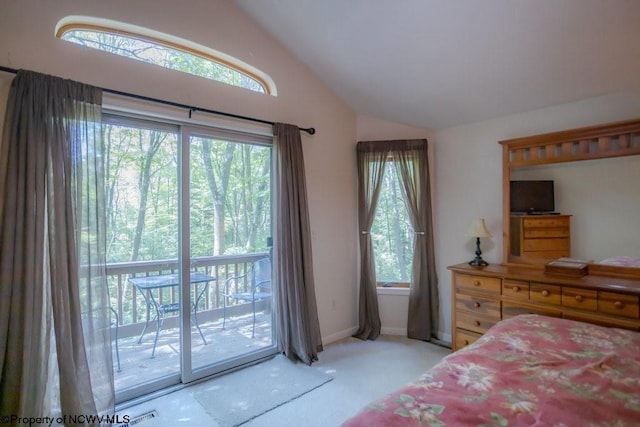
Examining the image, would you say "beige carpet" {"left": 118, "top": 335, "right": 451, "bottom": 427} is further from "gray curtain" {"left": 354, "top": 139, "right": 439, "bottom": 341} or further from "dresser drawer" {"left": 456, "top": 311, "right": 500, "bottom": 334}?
"dresser drawer" {"left": 456, "top": 311, "right": 500, "bottom": 334}

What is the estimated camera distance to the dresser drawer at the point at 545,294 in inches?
A: 92.8

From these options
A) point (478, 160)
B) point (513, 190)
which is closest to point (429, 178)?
point (478, 160)

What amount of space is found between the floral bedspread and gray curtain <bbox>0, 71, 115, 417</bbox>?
1863 mm

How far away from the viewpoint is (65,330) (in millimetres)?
1924

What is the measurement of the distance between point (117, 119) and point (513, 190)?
341 cm

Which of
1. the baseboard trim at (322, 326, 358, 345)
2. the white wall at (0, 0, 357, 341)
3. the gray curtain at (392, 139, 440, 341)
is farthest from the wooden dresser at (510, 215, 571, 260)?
the baseboard trim at (322, 326, 358, 345)

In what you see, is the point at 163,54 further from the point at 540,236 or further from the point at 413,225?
the point at 540,236

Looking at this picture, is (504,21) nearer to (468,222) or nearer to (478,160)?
(478,160)

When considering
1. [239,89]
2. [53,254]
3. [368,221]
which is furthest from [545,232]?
[53,254]

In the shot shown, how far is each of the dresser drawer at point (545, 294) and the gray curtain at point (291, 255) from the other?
1892mm

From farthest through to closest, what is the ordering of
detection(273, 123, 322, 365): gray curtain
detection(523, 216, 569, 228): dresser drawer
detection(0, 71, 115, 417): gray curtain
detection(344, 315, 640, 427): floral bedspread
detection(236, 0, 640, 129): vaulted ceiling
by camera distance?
detection(273, 123, 322, 365): gray curtain
detection(523, 216, 569, 228): dresser drawer
detection(236, 0, 640, 129): vaulted ceiling
detection(0, 71, 115, 417): gray curtain
detection(344, 315, 640, 427): floral bedspread

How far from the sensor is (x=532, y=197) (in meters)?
2.91

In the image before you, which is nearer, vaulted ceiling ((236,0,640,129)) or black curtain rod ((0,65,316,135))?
black curtain rod ((0,65,316,135))

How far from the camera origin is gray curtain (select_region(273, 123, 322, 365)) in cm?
302
